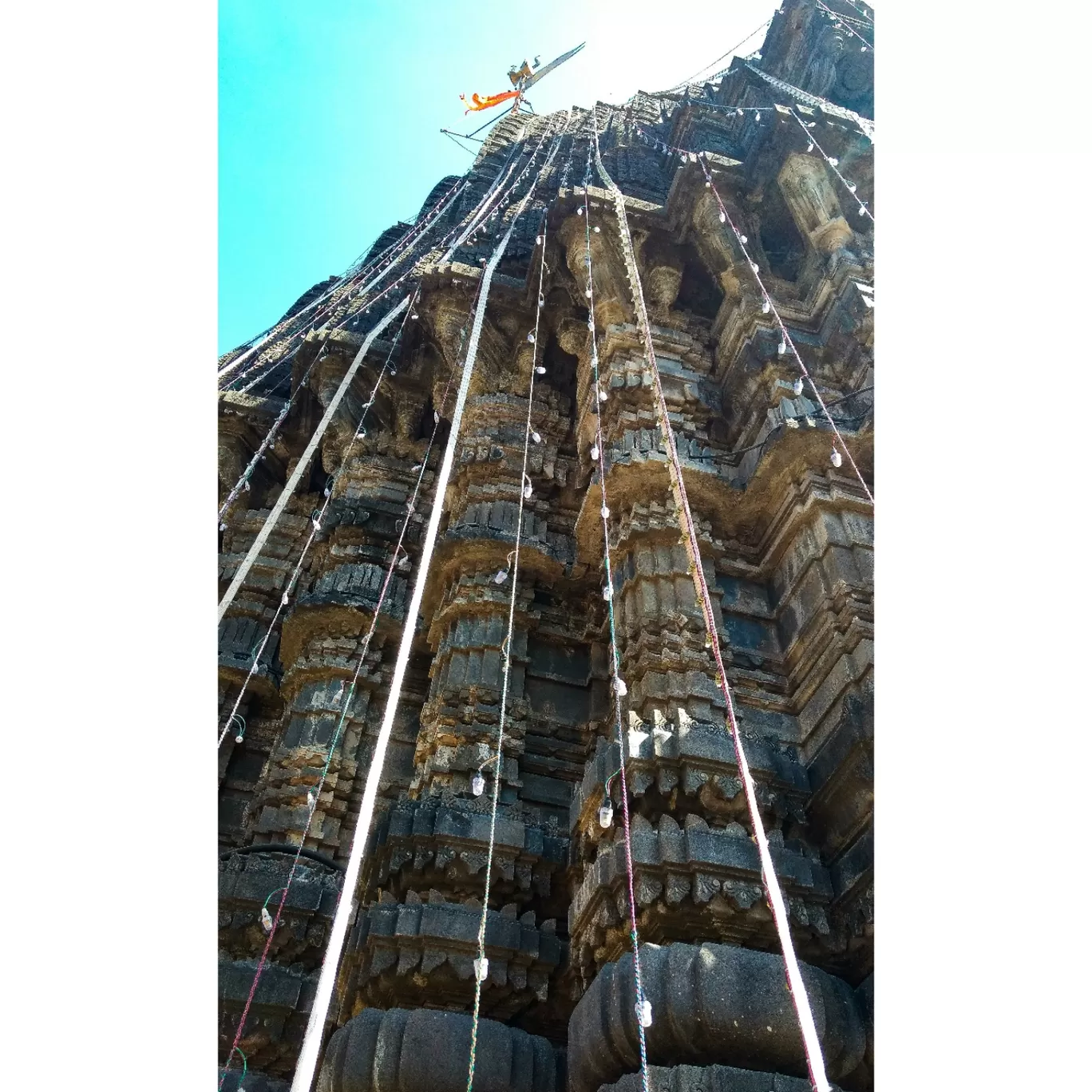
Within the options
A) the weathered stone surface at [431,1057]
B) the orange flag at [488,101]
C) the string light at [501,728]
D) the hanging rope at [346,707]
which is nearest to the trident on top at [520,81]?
the orange flag at [488,101]

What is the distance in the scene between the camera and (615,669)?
14.3 ft

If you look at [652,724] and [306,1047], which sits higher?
[652,724]

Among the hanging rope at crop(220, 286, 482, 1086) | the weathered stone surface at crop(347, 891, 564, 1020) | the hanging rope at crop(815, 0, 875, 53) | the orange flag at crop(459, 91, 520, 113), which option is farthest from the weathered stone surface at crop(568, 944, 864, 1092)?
the orange flag at crop(459, 91, 520, 113)

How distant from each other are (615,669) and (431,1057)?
6.59 ft

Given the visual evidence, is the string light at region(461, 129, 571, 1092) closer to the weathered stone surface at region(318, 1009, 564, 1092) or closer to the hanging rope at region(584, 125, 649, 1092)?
the weathered stone surface at region(318, 1009, 564, 1092)

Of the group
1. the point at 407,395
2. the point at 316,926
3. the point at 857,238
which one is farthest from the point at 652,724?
the point at 407,395

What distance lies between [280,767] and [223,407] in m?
8.03

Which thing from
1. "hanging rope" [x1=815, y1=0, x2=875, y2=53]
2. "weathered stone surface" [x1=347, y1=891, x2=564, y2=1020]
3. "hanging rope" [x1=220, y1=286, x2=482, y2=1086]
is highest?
"hanging rope" [x1=815, y1=0, x2=875, y2=53]

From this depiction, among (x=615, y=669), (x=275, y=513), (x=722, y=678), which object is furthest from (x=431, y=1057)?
(x=275, y=513)

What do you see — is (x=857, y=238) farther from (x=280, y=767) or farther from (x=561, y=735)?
(x=280, y=767)

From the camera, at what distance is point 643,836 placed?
3.96 m

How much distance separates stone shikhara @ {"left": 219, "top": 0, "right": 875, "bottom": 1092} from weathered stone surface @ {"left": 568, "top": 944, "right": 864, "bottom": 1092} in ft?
0.04

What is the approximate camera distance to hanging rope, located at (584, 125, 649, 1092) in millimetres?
3029

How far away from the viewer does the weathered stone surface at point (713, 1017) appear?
10.3 feet
